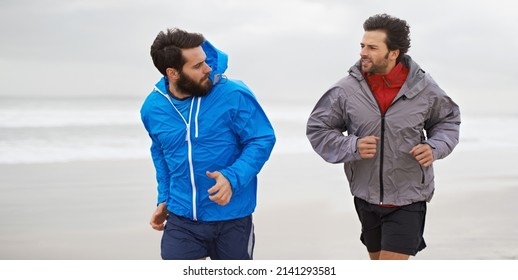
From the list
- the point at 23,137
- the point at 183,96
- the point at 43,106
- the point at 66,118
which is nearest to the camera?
the point at 183,96

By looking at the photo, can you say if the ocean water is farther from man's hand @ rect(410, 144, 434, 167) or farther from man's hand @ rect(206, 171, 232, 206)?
man's hand @ rect(206, 171, 232, 206)

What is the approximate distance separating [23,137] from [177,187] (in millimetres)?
7330

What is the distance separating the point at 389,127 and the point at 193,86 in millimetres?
957

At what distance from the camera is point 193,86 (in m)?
3.39

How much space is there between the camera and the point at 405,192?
367 centimetres

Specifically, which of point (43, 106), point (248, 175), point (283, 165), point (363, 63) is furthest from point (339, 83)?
point (43, 106)

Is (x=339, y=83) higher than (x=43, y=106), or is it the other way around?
(x=339, y=83)

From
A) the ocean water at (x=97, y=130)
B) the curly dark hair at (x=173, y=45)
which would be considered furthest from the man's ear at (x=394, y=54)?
the ocean water at (x=97, y=130)

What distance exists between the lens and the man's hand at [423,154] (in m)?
3.57

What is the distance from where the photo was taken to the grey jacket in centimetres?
364

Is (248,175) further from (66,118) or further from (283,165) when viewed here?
(66,118)

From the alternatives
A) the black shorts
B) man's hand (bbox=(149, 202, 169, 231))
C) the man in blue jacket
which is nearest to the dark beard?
the man in blue jacket

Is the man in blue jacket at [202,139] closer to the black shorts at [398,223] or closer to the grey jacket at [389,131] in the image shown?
the grey jacket at [389,131]

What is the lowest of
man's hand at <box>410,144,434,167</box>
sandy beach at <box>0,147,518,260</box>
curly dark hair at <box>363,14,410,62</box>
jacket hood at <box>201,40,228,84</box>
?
sandy beach at <box>0,147,518,260</box>
